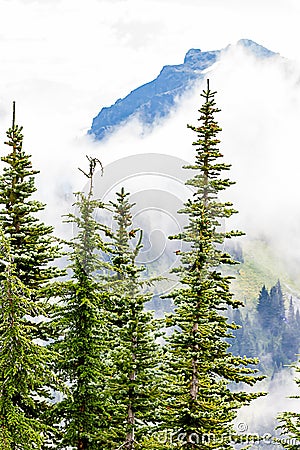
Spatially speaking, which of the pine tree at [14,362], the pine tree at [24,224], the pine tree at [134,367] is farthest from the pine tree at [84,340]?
the pine tree at [14,362]

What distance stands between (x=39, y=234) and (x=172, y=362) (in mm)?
6833

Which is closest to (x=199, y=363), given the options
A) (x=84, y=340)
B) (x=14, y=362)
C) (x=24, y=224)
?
(x=84, y=340)

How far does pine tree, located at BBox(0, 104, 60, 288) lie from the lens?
67.7 feet

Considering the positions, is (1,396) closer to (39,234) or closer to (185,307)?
(185,307)

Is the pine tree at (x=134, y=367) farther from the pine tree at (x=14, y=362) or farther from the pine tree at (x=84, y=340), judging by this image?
the pine tree at (x=14, y=362)

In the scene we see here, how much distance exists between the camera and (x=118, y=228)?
2853cm

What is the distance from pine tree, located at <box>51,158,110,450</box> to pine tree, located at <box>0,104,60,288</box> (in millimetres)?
2248

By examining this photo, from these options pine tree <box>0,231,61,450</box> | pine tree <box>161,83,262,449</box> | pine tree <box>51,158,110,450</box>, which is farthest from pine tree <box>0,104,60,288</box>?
pine tree <box>0,231,61,450</box>

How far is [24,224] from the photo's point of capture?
21297mm

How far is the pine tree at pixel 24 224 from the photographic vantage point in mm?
20625

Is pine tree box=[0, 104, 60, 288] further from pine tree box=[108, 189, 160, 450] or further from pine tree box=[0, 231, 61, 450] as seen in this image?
pine tree box=[0, 231, 61, 450]

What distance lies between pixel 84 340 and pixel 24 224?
5.36 meters

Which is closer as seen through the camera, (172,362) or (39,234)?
(172,362)

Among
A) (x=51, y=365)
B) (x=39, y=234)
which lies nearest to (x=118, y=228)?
(x=39, y=234)
